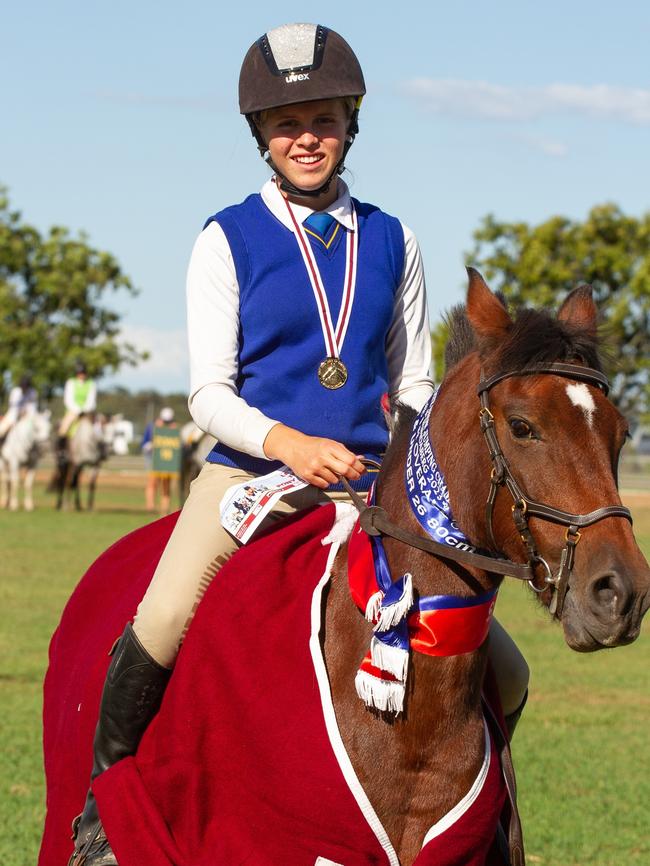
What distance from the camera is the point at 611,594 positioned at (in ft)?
9.91

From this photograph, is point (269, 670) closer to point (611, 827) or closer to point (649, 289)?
point (611, 827)

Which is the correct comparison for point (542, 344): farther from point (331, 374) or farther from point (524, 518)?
point (331, 374)

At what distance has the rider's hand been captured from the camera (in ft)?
12.5

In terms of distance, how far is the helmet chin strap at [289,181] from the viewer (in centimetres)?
439

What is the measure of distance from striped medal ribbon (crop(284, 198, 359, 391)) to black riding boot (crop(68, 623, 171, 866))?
102 cm

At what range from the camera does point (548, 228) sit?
41.8 m

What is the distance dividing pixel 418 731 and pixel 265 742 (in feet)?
1.40

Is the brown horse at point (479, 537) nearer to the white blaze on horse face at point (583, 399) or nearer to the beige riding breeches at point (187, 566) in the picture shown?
the white blaze on horse face at point (583, 399)

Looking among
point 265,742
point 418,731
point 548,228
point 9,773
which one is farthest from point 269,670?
point 548,228

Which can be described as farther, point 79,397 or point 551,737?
point 79,397

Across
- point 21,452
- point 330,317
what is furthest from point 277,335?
point 21,452

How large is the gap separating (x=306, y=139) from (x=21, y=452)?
24802mm

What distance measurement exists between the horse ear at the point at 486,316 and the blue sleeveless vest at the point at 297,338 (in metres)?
0.78

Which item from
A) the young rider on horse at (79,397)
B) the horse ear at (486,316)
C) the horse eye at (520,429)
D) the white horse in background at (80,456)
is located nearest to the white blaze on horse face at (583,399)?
the horse eye at (520,429)
